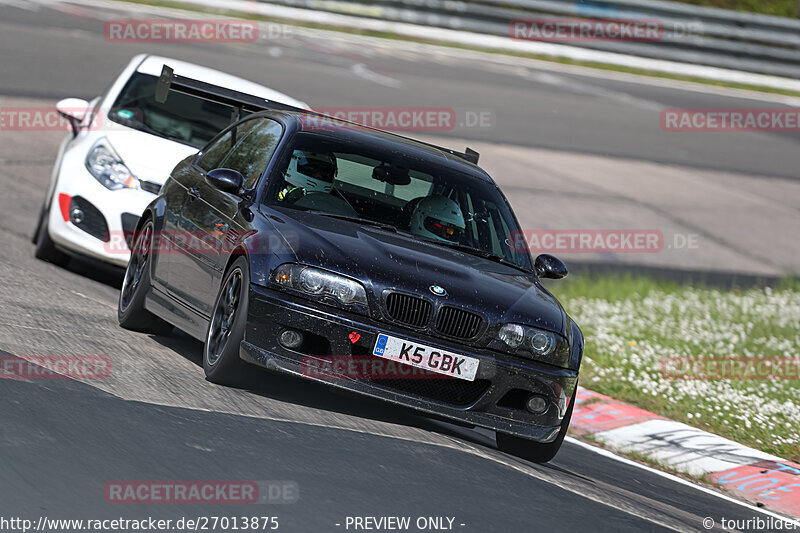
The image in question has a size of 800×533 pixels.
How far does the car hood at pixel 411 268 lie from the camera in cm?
661

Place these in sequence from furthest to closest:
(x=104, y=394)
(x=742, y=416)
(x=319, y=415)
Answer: (x=742, y=416), (x=319, y=415), (x=104, y=394)

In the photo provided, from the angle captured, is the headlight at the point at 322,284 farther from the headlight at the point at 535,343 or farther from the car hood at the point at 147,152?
the car hood at the point at 147,152

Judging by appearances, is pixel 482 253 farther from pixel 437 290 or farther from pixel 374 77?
pixel 374 77

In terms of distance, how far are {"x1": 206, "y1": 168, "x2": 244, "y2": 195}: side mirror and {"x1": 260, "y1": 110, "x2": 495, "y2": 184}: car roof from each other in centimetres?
54

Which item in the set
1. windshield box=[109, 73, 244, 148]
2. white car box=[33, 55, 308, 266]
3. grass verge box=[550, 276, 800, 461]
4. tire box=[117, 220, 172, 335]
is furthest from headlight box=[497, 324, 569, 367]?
windshield box=[109, 73, 244, 148]

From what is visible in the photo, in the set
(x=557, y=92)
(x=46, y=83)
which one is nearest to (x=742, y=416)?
(x=46, y=83)

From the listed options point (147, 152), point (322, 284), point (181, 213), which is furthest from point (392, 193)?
point (147, 152)

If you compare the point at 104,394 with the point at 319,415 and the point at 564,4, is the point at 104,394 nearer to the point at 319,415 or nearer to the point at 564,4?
the point at 319,415

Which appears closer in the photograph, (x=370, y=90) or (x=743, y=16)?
(x=370, y=90)

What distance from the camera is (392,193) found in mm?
7801

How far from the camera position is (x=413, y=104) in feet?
67.3

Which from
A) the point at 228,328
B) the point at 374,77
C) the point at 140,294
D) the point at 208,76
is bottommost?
the point at 140,294

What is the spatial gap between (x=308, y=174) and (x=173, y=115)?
134 inches

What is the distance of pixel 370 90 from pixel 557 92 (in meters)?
4.84
